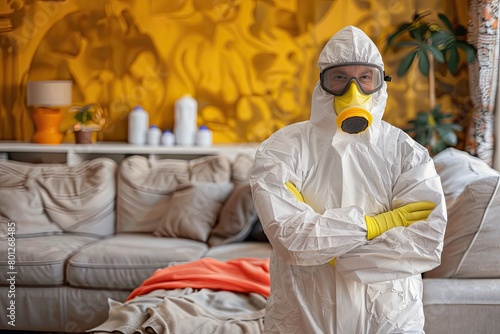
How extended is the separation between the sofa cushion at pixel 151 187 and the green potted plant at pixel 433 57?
4.63 ft

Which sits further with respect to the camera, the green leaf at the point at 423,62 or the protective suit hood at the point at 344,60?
the green leaf at the point at 423,62

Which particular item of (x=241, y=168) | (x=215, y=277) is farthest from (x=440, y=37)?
(x=215, y=277)

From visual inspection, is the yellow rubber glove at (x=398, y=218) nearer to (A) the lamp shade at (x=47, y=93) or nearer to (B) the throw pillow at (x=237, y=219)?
(B) the throw pillow at (x=237, y=219)

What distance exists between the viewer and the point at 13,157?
5.23 meters

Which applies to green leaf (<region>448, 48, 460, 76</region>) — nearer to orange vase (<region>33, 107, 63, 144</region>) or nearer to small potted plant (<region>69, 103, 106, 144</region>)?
small potted plant (<region>69, 103, 106, 144</region>)

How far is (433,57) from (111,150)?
7.90 ft

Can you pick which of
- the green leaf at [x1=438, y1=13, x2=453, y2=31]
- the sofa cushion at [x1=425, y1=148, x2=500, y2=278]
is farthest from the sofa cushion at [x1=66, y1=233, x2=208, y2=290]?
the green leaf at [x1=438, y1=13, x2=453, y2=31]

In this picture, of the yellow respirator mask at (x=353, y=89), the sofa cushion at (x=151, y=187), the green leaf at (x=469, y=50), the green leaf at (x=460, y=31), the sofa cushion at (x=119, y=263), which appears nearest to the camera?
the yellow respirator mask at (x=353, y=89)

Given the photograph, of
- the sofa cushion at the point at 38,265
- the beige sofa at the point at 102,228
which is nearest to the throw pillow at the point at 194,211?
the beige sofa at the point at 102,228

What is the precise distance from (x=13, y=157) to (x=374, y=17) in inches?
114

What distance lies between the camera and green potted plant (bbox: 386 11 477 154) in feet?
15.4

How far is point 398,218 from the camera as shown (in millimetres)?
1789

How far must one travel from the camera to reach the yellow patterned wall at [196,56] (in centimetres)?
514

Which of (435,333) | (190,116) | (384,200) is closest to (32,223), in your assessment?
(190,116)
